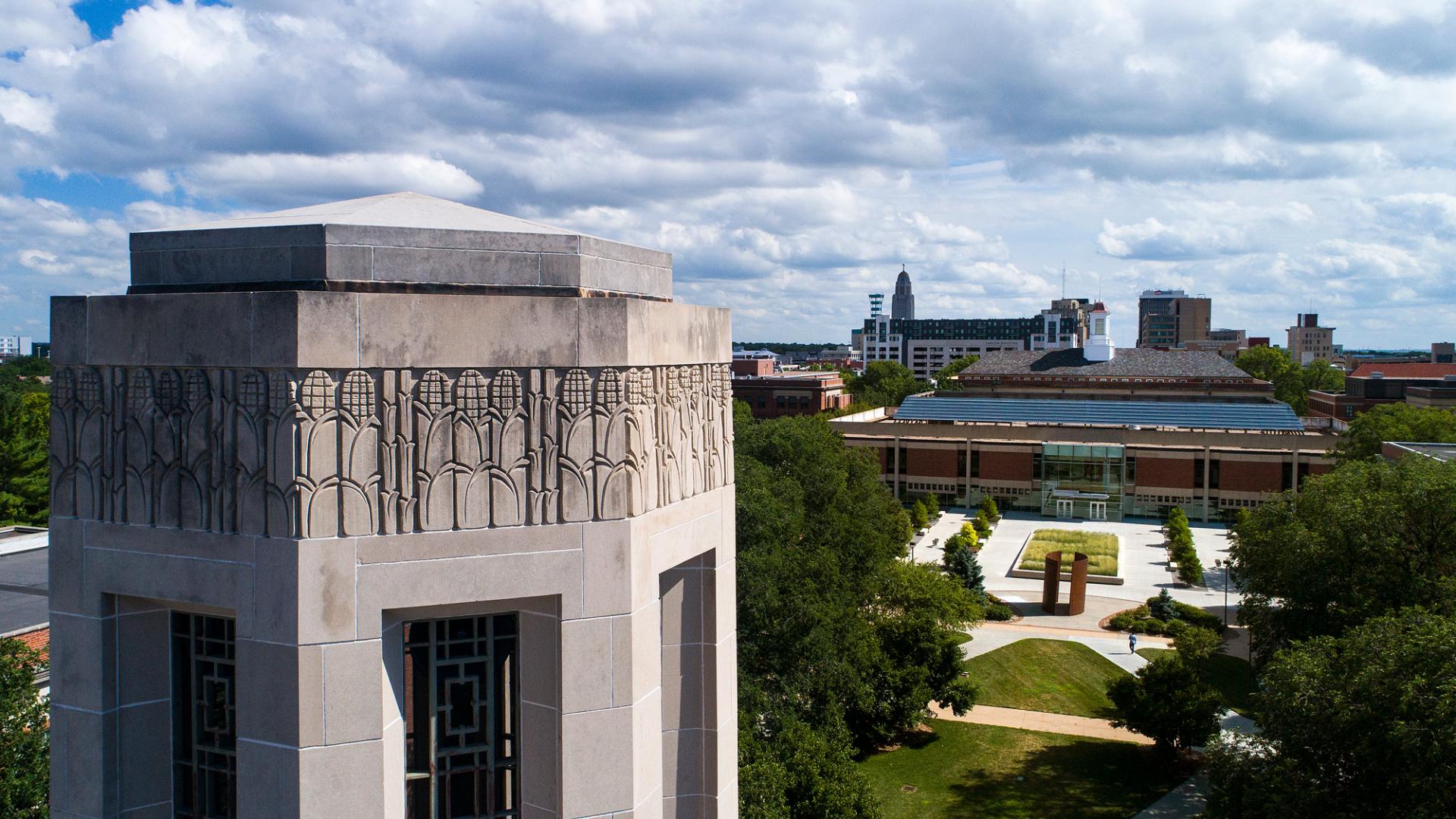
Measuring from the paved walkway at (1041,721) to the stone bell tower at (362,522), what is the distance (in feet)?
90.4

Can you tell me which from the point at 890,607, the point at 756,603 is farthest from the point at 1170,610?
the point at 756,603

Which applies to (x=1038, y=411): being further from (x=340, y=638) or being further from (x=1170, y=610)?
(x=340, y=638)

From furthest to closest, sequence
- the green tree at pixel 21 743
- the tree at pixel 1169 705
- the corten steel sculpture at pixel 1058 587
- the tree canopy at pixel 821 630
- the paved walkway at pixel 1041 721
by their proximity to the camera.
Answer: the corten steel sculpture at pixel 1058 587, the paved walkway at pixel 1041 721, the tree at pixel 1169 705, the tree canopy at pixel 821 630, the green tree at pixel 21 743

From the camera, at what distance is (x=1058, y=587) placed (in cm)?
4609

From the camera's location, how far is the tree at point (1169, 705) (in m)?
29.5

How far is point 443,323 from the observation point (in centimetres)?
784

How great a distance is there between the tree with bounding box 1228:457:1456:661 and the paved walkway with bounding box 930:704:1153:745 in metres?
5.46

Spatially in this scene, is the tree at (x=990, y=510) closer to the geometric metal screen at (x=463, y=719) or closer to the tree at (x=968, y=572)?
the tree at (x=968, y=572)

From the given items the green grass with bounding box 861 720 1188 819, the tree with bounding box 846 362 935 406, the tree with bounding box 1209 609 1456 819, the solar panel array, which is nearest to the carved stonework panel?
the tree with bounding box 1209 609 1456 819

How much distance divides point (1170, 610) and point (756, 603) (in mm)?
25656

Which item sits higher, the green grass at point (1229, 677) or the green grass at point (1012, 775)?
the green grass at point (1229, 677)

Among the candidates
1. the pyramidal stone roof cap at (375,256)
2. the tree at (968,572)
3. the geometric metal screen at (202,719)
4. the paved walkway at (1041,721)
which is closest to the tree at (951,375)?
the tree at (968,572)

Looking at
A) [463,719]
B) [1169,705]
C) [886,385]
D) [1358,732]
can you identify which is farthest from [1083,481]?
[886,385]

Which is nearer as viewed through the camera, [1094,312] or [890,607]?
[890,607]
